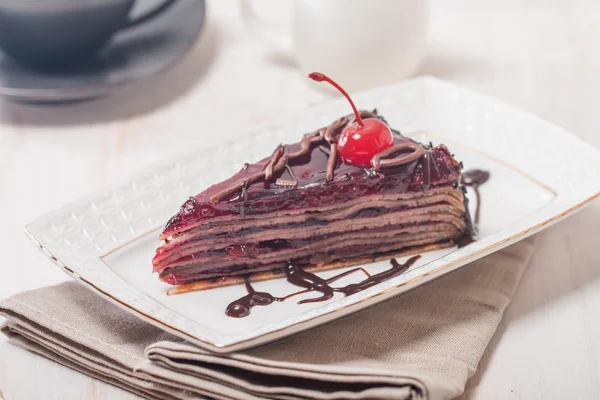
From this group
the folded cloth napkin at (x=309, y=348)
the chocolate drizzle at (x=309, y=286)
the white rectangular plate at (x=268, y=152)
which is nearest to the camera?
the folded cloth napkin at (x=309, y=348)

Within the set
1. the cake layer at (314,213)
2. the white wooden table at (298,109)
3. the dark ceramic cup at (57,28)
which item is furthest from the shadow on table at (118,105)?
the cake layer at (314,213)

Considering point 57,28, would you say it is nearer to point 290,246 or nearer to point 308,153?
point 308,153

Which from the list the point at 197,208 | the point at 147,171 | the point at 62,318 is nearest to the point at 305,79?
the point at 147,171

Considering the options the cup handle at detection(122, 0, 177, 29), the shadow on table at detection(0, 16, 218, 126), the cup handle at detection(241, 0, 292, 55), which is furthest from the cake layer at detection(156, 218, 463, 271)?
the cup handle at detection(122, 0, 177, 29)

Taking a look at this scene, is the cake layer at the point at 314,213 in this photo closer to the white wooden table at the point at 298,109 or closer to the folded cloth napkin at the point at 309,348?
the folded cloth napkin at the point at 309,348

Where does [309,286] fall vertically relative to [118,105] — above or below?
below

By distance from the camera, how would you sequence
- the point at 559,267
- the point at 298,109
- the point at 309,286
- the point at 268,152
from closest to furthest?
1. the point at 309,286
2. the point at 559,267
3. the point at 268,152
4. the point at 298,109

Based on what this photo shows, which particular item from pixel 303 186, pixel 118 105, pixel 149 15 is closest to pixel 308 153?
pixel 303 186

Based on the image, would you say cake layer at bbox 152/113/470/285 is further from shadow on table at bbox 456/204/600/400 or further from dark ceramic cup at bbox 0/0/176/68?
dark ceramic cup at bbox 0/0/176/68

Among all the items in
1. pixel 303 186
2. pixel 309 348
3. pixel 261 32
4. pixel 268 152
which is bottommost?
pixel 309 348
